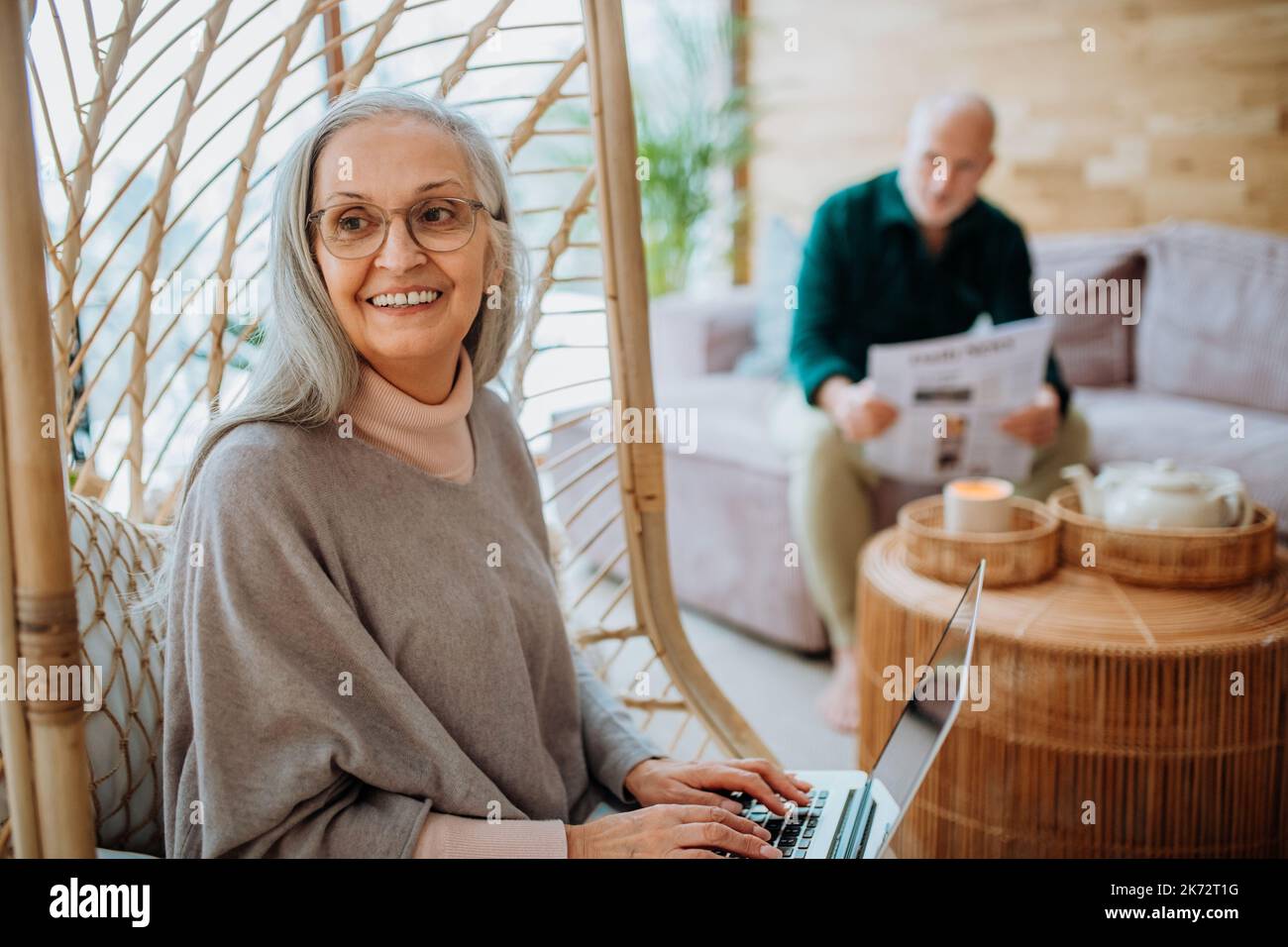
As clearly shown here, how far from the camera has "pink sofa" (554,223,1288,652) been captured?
232 cm

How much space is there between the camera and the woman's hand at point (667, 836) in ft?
2.74

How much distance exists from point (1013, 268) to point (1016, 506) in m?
0.73

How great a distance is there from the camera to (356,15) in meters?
2.44

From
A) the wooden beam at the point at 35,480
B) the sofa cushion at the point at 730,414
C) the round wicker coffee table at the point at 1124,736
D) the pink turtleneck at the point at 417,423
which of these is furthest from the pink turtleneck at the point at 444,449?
the sofa cushion at the point at 730,414

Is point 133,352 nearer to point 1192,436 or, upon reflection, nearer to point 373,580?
point 373,580

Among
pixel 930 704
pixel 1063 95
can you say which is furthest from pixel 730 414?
pixel 930 704

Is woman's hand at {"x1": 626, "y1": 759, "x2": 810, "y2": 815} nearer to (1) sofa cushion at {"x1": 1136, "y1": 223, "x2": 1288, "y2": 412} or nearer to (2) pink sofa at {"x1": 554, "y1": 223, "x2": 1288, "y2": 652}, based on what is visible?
(2) pink sofa at {"x1": 554, "y1": 223, "x2": 1288, "y2": 652}

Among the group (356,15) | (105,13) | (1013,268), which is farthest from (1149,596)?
(356,15)

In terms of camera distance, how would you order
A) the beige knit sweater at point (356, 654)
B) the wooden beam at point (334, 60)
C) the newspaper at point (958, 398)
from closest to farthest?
the beige knit sweater at point (356, 654) < the wooden beam at point (334, 60) < the newspaper at point (958, 398)

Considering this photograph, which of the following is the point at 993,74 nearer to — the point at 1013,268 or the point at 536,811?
the point at 1013,268

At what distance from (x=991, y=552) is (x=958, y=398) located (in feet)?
1.56

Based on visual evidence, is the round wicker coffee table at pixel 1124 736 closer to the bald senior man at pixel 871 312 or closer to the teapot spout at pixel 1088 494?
the teapot spout at pixel 1088 494

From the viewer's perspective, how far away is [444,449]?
36.8 inches

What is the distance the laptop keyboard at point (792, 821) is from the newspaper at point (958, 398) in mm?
1083
